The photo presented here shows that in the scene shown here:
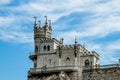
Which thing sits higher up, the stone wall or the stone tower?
the stone tower

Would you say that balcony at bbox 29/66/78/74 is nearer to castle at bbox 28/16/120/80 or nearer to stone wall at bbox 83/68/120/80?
castle at bbox 28/16/120/80

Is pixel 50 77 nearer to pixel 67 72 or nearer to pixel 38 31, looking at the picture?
pixel 67 72

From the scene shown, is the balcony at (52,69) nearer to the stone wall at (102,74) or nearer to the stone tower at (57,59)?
the stone tower at (57,59)

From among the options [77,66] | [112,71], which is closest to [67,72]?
[77,66]

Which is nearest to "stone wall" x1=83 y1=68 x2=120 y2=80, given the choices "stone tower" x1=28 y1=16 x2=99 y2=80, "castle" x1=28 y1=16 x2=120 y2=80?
"castle" x1=28 y1=16 x2=120 y2=80

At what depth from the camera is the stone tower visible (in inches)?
5487

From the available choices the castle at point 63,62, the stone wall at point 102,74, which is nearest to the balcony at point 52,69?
the castle at point 63,62

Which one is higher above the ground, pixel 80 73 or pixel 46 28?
pixel 46 28

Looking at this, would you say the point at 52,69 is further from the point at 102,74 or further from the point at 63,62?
the point at 102,74

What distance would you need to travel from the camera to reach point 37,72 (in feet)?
466

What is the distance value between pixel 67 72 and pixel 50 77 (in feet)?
15.4

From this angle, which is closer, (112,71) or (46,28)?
(112,71)

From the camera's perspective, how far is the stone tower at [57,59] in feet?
457

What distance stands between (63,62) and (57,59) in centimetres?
181
